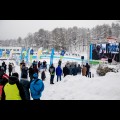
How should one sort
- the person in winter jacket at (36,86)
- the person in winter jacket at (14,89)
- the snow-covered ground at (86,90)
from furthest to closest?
the snow-covered ground at (86,90)
the person in winter jacket at (36,86)
the person in winter jacket at (14,89)

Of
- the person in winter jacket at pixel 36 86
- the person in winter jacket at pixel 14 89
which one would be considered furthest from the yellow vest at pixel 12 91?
the person in winter jacket at pixel 36 86

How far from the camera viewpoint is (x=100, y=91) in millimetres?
11875

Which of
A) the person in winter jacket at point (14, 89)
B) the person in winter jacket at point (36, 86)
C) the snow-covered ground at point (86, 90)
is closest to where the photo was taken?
the person in winter jacket at point (14, 89)

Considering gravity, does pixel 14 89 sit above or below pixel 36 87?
above

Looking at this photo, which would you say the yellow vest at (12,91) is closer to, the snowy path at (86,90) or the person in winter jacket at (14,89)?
the person in winter jacket at (14,89)

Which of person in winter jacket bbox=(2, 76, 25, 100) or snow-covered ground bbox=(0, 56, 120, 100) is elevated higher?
person in winter jacket bbox=(2, 76, 25, 100)

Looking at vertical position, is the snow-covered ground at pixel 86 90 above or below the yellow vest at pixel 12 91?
below

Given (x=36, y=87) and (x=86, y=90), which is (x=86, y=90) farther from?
(x=36, y=87)

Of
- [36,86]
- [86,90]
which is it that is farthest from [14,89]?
[86,90]

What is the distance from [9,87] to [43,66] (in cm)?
1752

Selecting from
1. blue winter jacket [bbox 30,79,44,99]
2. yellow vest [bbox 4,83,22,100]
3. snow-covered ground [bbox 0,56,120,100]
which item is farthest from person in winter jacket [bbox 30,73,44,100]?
snow-covered ground [bbox 0,56,120,100]

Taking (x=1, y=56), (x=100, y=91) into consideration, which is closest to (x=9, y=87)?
(x=100, y=91)

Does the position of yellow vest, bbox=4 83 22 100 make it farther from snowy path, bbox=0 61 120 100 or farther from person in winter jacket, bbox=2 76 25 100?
snowy path, bbox=0 61 120 100
